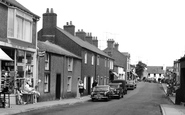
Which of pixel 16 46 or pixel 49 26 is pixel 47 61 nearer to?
pixel 16 46

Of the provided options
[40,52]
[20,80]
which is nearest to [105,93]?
[40,52]

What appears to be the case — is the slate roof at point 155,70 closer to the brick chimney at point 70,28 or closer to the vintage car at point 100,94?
the brick chimney at point 70,28

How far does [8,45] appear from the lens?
1816cm

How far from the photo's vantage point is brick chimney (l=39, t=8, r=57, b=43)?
33000 mm

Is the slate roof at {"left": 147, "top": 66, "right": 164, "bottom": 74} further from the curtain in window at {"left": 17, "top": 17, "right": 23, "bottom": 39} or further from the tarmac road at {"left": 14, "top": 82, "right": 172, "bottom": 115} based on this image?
the curtain in window at {"left": 17, "top": 17, "right": 23, "bottom": 39}

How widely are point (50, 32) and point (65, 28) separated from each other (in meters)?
6.38

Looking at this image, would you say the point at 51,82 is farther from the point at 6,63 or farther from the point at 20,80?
the point at 6,63

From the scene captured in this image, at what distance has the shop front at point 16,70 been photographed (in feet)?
59.8

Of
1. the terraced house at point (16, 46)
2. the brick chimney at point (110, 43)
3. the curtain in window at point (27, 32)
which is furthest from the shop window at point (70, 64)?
the brick chimney at point (110, 43)

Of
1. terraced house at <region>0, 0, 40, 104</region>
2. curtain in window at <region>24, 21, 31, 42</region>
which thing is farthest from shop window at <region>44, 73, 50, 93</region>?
curtain in window at <region>24, 21, 31, 42</region>

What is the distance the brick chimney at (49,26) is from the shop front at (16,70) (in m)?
11.9

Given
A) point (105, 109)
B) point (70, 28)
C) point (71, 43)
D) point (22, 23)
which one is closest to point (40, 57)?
point (22, 23)

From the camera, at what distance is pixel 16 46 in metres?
19.1

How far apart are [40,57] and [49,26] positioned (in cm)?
1183
